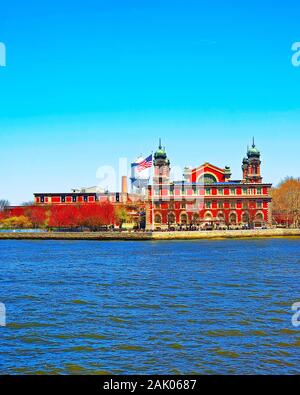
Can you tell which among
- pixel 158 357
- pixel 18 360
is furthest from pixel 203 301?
pixel 18 360

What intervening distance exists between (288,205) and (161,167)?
2437cm

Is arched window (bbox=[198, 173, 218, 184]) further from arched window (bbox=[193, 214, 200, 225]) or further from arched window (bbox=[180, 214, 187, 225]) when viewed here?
arched window (bbox=[180, 214, 187, 225])

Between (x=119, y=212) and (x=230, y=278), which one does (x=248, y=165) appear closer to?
(x=119, y=212)

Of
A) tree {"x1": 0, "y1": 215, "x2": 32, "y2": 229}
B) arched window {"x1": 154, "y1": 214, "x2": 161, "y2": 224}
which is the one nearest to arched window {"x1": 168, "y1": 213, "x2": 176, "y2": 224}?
arched window {"x1": 154, "y1": 214, "x2": 161, "y2": 224}

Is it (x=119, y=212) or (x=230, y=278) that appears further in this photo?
(x=119, y=212)

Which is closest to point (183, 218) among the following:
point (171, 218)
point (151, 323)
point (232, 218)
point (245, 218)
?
point (171, 218)

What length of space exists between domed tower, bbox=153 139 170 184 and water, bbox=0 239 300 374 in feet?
241

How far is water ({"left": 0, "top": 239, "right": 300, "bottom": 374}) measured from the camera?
1509 cm

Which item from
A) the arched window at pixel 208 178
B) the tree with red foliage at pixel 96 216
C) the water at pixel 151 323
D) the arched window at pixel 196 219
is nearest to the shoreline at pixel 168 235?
the tree with red foliage at pixel 96 216

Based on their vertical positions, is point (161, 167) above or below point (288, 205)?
above

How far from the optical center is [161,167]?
11106 centimetres

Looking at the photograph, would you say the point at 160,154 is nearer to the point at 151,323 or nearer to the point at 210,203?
the point at 210,203

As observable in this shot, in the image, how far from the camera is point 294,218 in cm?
10981

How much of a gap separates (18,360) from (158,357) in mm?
3622
